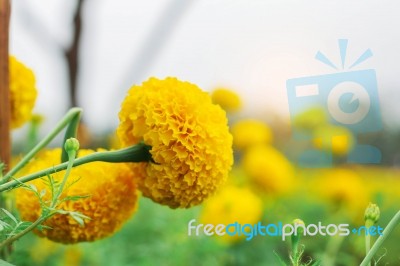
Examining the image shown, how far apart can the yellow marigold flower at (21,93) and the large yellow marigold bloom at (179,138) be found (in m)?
0.21

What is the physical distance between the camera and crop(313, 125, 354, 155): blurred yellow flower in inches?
46.7

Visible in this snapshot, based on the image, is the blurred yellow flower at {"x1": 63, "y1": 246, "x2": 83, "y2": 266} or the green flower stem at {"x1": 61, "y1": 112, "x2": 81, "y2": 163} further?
the blurred yellow flower at {"x1": 63, "y1": 246, "x2": 83, "y2": 266}

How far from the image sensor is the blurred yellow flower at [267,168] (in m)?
1.31

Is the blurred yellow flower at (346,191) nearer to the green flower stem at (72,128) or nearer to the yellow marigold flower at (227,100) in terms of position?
the yellow marigold flower at (227,100)

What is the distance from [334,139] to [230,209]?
265 mm

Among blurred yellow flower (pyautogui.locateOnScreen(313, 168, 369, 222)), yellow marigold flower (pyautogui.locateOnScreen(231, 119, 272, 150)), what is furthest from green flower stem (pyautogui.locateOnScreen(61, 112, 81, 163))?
blurred yellow flower (pyautogui.locateOnScreen(313, 168, 369, 222))

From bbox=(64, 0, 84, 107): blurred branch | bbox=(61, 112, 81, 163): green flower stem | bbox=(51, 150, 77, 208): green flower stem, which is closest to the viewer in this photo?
bbox=(51, 150, 77, 208): green flower stem

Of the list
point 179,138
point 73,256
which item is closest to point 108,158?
point 179,138

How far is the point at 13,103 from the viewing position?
75cm

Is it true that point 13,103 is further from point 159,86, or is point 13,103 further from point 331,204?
point 331,204

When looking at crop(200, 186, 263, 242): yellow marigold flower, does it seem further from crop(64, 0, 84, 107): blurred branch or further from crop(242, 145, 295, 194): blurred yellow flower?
crop(64, 0, 84, 107): blurred branch

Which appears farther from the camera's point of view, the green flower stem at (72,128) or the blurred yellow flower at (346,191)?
the blurred yellow flower at (346,191)

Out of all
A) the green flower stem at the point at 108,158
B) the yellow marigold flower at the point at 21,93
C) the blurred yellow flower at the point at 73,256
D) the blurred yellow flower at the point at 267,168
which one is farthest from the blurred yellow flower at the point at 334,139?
the green flower stem at the point at 108,158

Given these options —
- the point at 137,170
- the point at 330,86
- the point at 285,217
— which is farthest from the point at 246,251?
the point at 137,170
